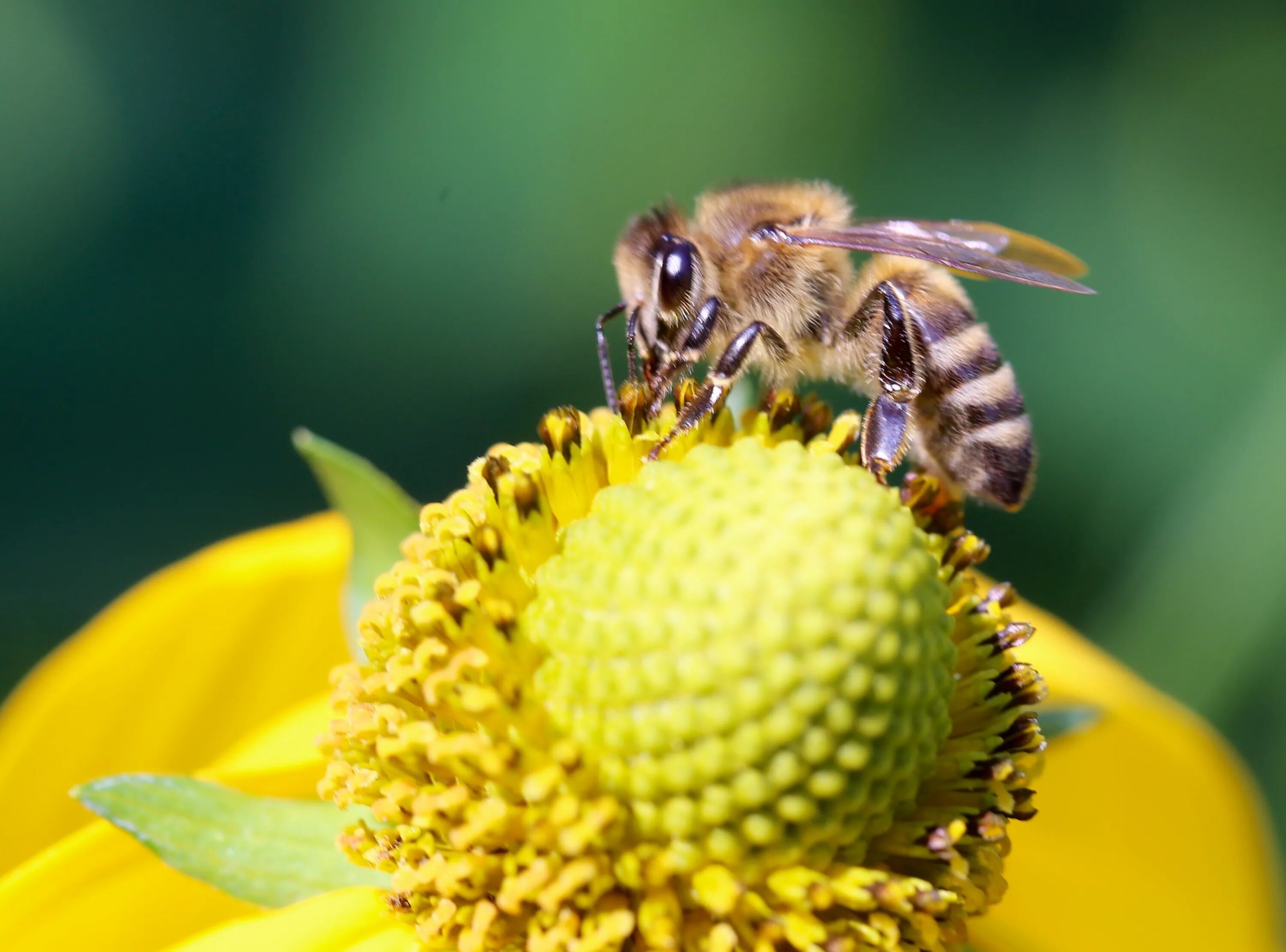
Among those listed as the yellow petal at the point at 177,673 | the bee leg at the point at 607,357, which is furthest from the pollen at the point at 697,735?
the yellow petal at the point at 177,673

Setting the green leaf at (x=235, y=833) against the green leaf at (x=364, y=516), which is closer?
the green leaf at (x=235, y=833)

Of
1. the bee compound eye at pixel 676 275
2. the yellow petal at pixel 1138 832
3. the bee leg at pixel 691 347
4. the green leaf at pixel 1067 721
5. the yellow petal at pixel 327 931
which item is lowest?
the yellow petal at pixel 1138 832

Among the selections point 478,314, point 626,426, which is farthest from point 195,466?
point 626,426

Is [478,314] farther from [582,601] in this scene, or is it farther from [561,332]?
[582,601]

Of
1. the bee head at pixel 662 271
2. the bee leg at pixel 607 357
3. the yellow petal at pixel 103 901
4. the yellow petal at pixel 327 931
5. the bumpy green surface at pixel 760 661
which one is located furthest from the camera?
the bee head at pixel 662 271

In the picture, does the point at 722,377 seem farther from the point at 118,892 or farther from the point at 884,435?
the point at 118,892

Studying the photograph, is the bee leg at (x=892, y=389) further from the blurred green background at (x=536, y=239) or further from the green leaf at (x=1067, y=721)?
the blurred green background at (x=536, y=239)
